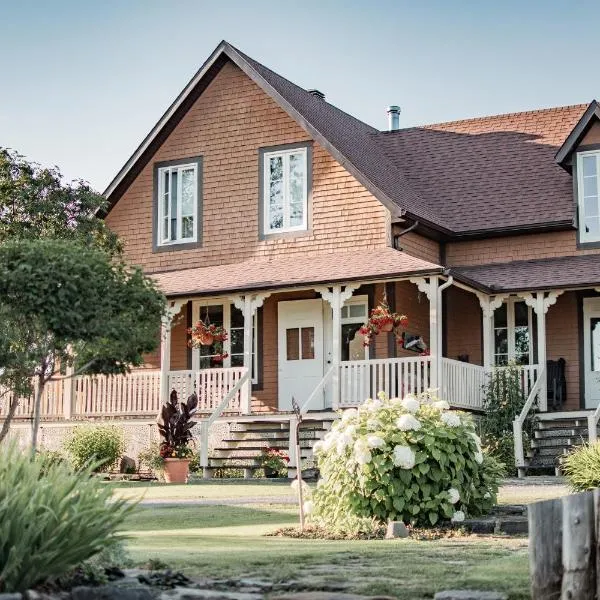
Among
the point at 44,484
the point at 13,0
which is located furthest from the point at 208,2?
the point at 44,484

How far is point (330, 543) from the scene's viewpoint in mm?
11516

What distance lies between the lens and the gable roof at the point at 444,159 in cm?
2584

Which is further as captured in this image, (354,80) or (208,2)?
(354,80)

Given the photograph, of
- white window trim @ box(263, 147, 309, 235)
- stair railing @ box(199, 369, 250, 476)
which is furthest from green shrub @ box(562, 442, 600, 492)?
white window trim @ box(263, 147, 309, 235)

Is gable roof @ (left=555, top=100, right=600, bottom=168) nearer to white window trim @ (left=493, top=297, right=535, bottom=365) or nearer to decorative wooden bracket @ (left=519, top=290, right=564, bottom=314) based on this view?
white window trim @ (left=493, top=297, right=535, bottom=365)

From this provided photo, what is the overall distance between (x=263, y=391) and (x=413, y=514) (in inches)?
523

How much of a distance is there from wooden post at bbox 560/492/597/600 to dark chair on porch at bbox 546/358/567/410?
16769 millimetres

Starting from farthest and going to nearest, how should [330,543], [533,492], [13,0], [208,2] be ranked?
[13,0] < [208,2] < [533,492] < [330,543]

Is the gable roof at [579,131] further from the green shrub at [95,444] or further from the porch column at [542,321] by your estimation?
the green shrub at [95,444]

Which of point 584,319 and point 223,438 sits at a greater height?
point 584,319

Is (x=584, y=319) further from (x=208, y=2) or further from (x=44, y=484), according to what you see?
(x=44, y=484)

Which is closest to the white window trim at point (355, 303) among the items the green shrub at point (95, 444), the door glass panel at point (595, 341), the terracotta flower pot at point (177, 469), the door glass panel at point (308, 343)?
the door glass panel at point (308, 343)

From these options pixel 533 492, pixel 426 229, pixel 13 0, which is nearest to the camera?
pixel 533 492

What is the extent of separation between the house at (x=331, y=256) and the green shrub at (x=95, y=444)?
127 centimetres
